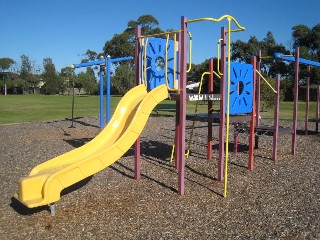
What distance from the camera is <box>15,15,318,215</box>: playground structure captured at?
460 cm

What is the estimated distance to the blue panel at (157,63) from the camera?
21.0ft

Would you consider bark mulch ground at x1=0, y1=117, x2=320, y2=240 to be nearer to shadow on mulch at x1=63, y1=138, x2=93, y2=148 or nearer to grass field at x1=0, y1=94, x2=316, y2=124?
shadow on mulch at x1=63, y1=138, x2=93, y2=148

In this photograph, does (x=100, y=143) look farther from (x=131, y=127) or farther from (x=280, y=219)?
(x=280, y=219)

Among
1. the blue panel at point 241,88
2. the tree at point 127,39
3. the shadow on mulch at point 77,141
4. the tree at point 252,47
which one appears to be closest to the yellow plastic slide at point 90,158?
the blue panel at point 241,88

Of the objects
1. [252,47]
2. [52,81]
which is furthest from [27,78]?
[252,47]

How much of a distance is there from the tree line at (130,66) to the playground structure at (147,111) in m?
17.8

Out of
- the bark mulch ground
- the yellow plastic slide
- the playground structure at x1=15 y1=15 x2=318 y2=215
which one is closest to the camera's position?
the bark mulch ground

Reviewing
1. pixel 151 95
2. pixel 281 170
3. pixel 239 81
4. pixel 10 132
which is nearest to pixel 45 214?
pixel 151 95

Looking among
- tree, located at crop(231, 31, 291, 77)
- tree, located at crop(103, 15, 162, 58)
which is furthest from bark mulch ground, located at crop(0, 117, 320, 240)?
tree, located at crop(103, 15, 162, 58)

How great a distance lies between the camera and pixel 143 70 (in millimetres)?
6348

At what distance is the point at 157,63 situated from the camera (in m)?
6.51

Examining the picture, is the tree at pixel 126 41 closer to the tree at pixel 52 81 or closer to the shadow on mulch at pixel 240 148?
the tree at pixel 52 81

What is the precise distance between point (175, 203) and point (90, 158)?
1.47 metres

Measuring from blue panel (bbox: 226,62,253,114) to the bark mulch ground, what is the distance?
1358 millimetres
